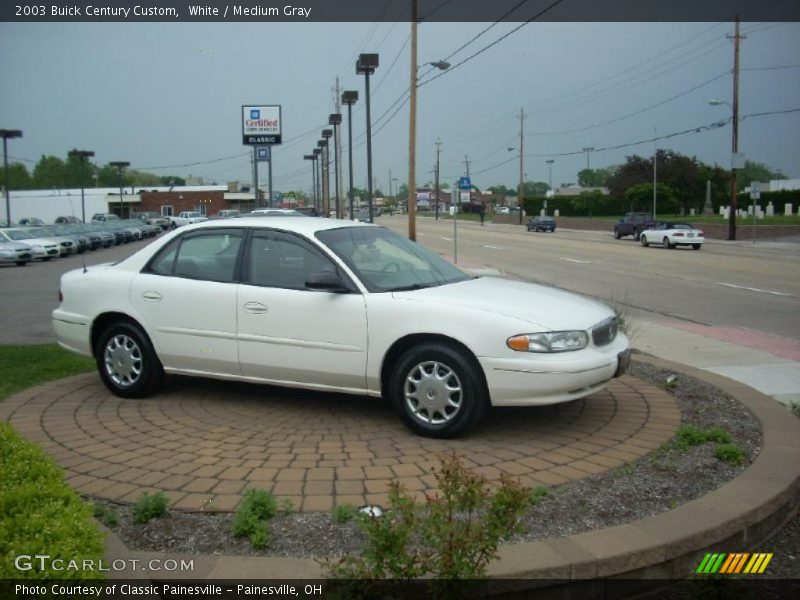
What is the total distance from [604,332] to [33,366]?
553 centimetres

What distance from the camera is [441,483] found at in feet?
9.39

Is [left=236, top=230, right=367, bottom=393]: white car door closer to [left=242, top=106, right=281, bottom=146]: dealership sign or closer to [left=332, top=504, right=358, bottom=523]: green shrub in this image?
[left=332, top=504, right=358, bottom=523]: green shrub

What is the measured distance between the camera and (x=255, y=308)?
18.0ft

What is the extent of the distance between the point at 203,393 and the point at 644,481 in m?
3.68

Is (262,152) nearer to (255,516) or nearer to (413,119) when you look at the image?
(413,119)

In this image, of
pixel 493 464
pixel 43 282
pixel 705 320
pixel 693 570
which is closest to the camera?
pixel 693 570

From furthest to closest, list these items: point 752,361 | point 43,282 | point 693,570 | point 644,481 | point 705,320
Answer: point 43,282
point 705,320
point 752,361
point 644,481
point 693,570

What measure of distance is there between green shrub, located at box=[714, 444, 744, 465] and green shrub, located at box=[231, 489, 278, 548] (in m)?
2.69

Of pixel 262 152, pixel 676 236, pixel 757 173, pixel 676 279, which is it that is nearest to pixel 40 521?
pixel 676 279

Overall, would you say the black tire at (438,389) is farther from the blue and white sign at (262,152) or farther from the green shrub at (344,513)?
the blue and white sign at (262,152)

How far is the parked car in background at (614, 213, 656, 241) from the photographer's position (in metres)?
43.2

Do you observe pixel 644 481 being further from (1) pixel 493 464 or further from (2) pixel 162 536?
(2) pixel 162 536

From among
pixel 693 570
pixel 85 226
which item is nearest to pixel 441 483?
pixel 693 570

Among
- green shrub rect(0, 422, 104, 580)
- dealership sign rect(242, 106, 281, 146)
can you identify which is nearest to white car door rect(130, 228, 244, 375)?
green shrub rect(0, 422, 104, 580)
